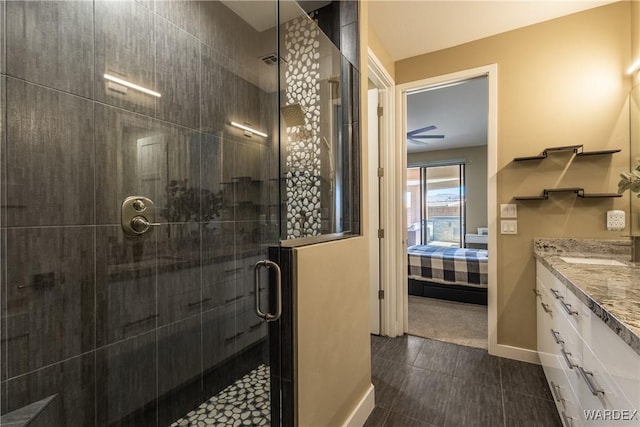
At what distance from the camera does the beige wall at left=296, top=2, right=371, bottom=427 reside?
3.99 ft

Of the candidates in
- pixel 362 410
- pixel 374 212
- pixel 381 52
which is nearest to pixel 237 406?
pixel 362 410

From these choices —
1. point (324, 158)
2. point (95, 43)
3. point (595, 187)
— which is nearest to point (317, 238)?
point (324, 158)

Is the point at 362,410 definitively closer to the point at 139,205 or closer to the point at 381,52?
the point at 139,205

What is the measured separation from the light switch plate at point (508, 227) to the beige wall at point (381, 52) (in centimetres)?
167

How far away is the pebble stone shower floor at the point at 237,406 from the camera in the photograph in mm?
1427

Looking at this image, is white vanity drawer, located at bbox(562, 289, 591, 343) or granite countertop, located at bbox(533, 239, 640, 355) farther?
white vanity drawer, located at bbox(562, 289, 591, 343)

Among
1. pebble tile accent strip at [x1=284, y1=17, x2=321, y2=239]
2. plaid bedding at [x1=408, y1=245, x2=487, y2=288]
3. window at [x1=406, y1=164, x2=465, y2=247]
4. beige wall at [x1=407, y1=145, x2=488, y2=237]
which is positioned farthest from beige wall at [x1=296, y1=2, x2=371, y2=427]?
beige wall at [x1=407, y1=145, x2=488, y2=237]

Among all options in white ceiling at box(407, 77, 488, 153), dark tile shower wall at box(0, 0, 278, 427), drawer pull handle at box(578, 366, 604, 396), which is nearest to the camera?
drawer pull handle at box(578, 366, 604, 396)

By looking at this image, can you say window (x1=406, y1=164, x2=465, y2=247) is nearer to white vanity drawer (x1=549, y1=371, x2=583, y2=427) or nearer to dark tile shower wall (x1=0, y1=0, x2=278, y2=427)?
white vanity drawer (x1=549, y1=371, x2=583, y2=427)

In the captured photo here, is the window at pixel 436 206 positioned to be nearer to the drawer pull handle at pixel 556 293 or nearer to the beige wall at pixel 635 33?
the beige wall at pixel 635 33

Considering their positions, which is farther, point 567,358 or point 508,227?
point 508,227

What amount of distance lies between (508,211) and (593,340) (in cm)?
158

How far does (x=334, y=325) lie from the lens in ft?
4.73

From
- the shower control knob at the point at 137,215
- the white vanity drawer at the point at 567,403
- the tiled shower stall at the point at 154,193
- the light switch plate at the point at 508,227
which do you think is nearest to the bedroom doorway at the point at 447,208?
the light switch plate at the point at 508,227
